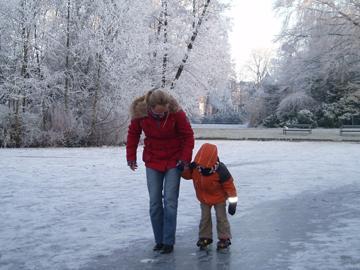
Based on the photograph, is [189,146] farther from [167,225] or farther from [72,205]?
[72,205]

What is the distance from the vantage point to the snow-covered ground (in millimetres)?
5199

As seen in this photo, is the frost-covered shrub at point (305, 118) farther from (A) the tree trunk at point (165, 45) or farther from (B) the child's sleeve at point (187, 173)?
(B) the child's sleeve at point (187, 173)

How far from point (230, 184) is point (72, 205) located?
3257 millimetres

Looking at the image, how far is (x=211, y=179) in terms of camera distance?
17.1ft

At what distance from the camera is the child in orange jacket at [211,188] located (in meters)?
5.14

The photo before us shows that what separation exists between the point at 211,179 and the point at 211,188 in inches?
4.6

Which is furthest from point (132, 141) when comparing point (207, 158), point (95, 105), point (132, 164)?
point (95, 105)

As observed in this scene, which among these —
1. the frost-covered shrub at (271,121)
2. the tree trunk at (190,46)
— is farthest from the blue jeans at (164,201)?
the frost-covered shrub at (271,121)

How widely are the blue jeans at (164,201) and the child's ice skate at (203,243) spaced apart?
0.97ft

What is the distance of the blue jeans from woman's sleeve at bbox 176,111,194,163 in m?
0.18

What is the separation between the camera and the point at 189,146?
518 centimetres

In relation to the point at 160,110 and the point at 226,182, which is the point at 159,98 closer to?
the point at 160,110

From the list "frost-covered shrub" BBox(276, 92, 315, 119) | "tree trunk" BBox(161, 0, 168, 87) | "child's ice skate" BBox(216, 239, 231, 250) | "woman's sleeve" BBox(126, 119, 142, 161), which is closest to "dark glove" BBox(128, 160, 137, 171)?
"woman's sleeve" BBox(126, 119, 142, 161)

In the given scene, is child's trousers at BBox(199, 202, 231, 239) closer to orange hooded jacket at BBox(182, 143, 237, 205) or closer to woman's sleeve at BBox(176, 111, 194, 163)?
orange hooded jacket at BBox(182, 143, 237, 205)
